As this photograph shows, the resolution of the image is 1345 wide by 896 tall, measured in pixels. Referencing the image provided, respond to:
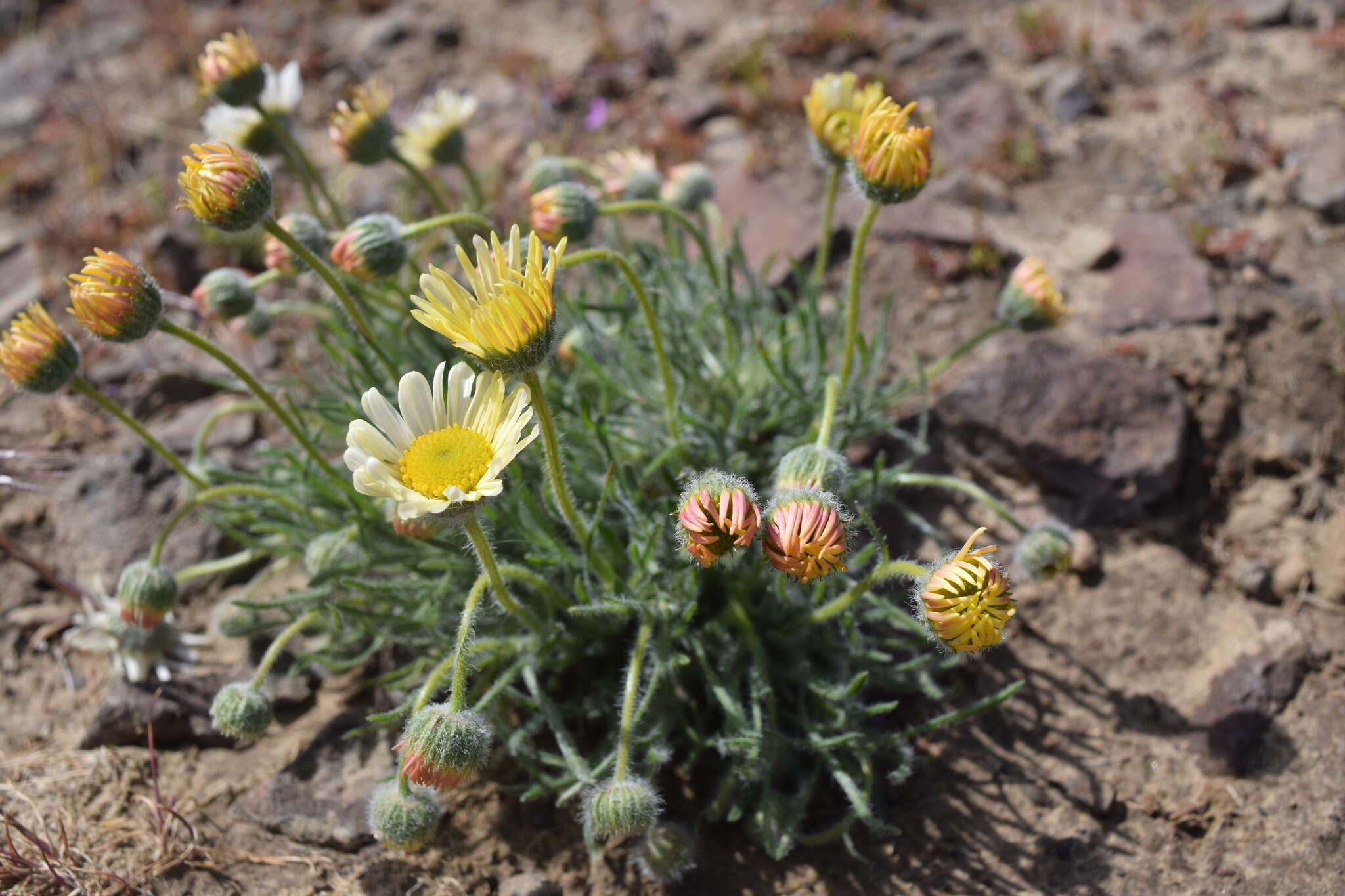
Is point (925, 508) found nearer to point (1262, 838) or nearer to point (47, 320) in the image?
point (1262, 838)

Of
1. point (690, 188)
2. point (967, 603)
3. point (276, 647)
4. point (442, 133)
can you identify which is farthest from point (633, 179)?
point (967, 603)

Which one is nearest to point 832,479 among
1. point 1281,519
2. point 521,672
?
point 521,672

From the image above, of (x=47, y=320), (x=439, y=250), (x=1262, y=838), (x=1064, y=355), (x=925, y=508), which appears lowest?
(x=1262, y=838)

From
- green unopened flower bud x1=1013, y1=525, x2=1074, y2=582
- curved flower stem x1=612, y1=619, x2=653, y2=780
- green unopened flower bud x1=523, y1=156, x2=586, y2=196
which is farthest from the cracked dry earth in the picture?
green unopened flower bud x1=523, y1=156, x2=586, y2=196

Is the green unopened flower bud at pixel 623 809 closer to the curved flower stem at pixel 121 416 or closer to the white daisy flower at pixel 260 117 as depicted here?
the curved flower stem at pixel 121 416

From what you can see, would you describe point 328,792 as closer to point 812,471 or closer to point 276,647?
point 276,647

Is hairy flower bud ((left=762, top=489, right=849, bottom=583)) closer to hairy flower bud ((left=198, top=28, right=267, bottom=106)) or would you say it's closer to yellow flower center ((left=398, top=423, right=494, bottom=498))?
yellow flower center ((left=398, top=423, right=494, bottom=498))

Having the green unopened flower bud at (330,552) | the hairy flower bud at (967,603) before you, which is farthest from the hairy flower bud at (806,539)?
the green unopened flower bud at (330,552)
